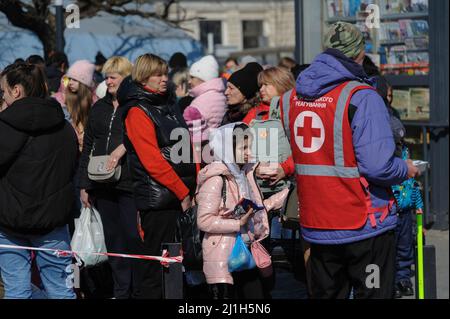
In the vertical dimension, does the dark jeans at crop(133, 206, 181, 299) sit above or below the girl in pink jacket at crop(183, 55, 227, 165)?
below

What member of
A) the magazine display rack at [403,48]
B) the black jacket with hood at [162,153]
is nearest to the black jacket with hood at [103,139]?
the black jacket with hood at [162,153]

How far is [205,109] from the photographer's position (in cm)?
696

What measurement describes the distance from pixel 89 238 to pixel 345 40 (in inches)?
105

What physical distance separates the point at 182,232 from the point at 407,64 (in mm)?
4578

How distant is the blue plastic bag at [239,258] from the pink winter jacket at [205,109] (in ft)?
5.20

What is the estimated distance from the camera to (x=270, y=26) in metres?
39.6

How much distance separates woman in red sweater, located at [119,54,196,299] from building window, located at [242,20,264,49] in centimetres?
3448

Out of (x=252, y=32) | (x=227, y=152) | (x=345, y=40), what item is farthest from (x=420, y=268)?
(x=252, y=32)

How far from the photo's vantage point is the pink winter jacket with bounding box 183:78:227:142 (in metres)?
6.85

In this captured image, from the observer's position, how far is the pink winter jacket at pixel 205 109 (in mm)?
6852

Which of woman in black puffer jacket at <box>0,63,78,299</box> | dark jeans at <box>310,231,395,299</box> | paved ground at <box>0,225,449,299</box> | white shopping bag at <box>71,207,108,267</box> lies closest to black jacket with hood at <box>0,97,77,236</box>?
woman in black puffer jacket at <box>0,63,78,299</box>

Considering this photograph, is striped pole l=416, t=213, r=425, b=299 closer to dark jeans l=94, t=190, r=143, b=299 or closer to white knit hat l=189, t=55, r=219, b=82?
dark jeans l=94, t=190, r=143, b=299

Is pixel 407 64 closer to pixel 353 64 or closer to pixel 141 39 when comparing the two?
pixel 353 64
